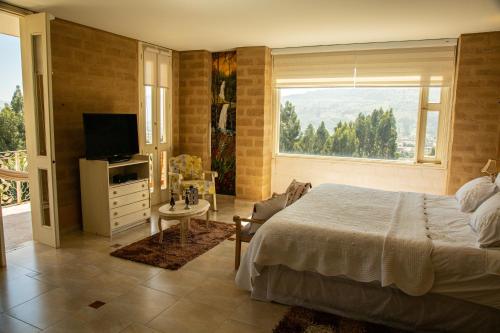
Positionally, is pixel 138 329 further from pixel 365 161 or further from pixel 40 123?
pixel 365 161

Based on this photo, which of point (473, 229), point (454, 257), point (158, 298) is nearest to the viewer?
point (454, 257)

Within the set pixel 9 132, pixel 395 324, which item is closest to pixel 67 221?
pixel 9 132

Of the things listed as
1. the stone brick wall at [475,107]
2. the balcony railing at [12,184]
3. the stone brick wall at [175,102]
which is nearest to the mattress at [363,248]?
the stone brick wall at [475,107]

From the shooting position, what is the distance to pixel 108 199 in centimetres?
443

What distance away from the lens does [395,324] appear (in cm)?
264

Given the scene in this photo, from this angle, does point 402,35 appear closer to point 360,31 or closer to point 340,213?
point 360,31

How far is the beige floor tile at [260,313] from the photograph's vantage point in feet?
8.86

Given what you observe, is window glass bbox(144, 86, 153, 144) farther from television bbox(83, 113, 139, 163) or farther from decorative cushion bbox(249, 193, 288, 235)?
decorative cushion bbox(249, 193, 288, 235)

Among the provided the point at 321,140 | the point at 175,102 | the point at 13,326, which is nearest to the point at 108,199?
the point at 13,326

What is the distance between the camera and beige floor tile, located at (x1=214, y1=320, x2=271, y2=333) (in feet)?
8.48

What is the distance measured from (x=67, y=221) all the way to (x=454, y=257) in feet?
14.3

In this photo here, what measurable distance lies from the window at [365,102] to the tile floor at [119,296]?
301 cm

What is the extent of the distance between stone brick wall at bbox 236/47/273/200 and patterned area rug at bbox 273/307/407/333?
3470 millimetres

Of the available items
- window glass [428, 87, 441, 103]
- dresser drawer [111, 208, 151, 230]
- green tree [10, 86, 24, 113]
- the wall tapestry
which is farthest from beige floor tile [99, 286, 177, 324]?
green tree [10, 86, 24, 113]
